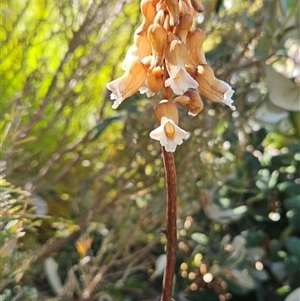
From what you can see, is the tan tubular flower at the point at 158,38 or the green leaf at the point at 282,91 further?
the green leaf at the point at 282,91

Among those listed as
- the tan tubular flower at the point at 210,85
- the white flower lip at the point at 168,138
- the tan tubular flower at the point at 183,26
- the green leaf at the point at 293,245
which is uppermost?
the tan tubular flower at the point at 183,26

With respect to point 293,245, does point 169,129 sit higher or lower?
higher

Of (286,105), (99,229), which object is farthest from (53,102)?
(286,105)

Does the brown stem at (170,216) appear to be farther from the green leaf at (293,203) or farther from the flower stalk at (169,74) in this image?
the green leaf at (293,203)

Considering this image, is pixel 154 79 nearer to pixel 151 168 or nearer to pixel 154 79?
pixel 154 79

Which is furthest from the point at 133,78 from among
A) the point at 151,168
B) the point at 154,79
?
the point at 151,168

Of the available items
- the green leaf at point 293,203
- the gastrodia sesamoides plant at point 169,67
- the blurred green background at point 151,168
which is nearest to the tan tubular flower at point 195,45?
the gastrodia sesamoides plant at point 169,67

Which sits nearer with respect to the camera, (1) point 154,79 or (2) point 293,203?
(1) point 154,79
